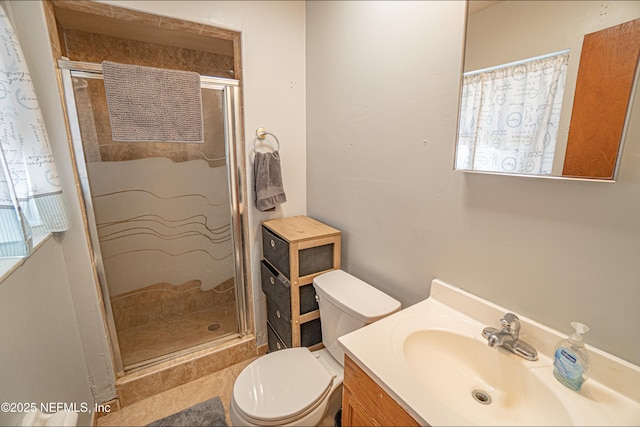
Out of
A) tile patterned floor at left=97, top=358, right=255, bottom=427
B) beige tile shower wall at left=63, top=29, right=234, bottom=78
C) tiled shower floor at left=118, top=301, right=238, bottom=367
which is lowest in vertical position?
tile patterned floor at left=97, top=358, right=255, bottom=427

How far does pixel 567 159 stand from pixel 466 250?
41 centimetres

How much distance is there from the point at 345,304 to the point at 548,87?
103cm

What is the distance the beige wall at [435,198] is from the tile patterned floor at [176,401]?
1046 mm

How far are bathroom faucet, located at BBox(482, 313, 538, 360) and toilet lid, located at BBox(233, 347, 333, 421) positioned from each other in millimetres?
751

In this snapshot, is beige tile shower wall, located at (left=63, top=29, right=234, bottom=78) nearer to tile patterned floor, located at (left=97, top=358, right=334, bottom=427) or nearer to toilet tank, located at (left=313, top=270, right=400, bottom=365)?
toilet tank, located at (left=313, top=270, right=400, bottom=365)

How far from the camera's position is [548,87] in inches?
30.4

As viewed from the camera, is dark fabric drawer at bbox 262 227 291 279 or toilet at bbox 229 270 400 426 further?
dark fabric drawer at bbox 262 227 291 279

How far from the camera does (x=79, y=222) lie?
1.40m

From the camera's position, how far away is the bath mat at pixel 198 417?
5.05ft

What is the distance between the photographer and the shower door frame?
1.33 metres

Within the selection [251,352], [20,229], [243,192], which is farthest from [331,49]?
[251,352]

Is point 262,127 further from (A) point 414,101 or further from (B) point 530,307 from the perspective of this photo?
(B) point 530,307

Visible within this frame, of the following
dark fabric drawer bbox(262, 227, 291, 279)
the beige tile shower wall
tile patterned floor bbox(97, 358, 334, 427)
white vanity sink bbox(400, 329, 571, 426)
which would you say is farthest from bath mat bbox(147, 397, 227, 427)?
the beige tile shower wall

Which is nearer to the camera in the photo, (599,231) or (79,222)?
(599,231)
